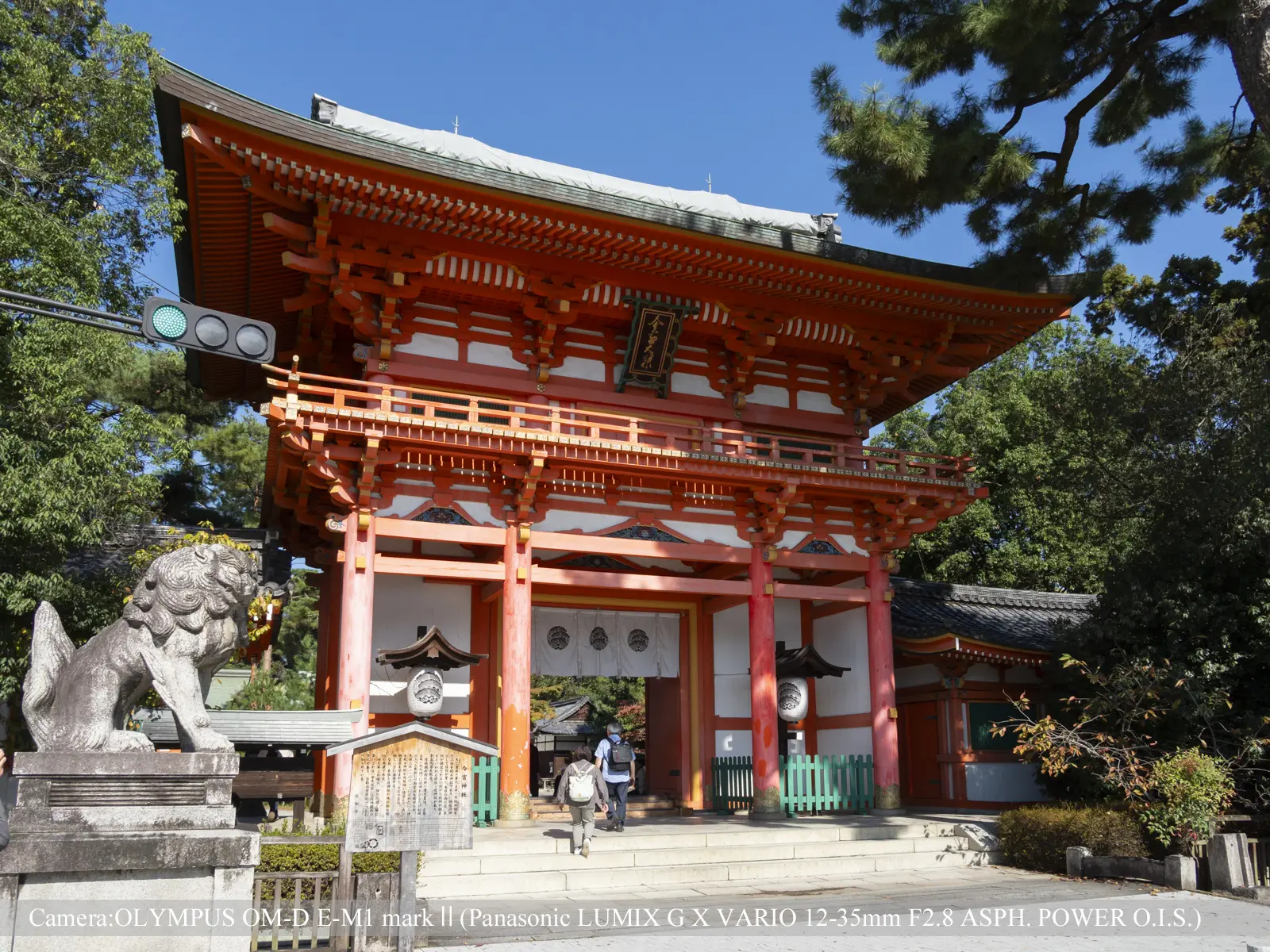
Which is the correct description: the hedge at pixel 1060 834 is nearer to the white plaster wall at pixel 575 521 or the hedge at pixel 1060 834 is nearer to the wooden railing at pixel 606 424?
the wooden railing at pixel 606 424

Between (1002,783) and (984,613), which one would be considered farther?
(984,613)

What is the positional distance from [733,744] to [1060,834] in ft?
18.5

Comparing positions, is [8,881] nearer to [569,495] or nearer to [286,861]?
[286,861]

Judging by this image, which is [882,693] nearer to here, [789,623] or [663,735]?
[789,623]

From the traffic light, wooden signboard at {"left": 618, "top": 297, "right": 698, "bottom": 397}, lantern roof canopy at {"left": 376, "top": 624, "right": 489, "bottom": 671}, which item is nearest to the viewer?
the traffic light

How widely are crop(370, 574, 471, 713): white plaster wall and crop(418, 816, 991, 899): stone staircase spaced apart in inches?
119

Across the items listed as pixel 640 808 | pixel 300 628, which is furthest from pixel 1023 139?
pixel 300 628

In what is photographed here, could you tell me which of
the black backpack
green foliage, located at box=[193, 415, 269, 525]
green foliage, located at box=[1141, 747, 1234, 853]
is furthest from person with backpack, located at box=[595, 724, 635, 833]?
green foliage, located at box=[193, 415, 269, 525]

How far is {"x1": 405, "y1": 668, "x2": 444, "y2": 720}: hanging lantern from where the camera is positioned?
43.7 ft

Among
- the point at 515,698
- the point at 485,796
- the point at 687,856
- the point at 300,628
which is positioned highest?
the point at 300,628

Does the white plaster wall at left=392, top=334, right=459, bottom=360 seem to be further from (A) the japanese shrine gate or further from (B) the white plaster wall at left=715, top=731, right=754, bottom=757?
(B) the white plaster wall at left=715, top=731, right=754, bottom=757

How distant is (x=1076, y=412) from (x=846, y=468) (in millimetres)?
8780

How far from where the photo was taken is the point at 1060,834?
38.9 feet

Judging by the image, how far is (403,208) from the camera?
13039 millimetres
